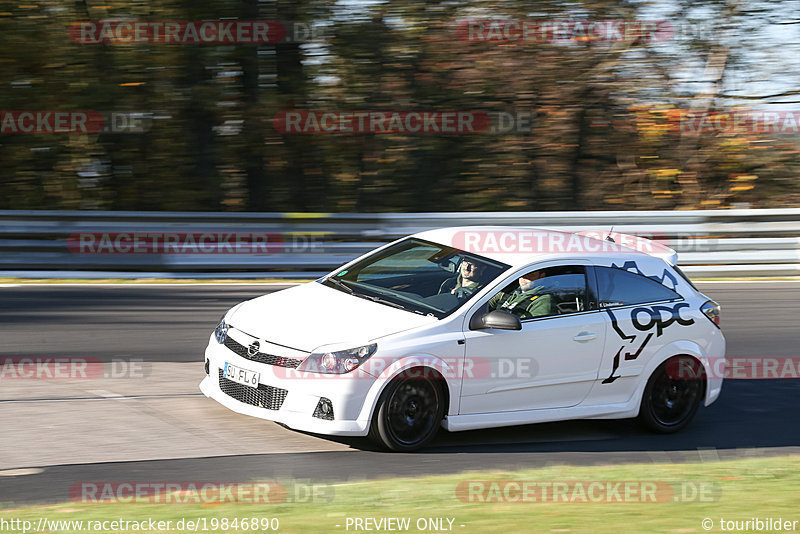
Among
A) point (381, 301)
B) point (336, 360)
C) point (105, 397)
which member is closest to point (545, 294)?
point (381, 301)

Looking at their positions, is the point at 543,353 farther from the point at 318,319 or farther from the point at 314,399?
the point at 314,399

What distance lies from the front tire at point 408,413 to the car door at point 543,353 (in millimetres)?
239

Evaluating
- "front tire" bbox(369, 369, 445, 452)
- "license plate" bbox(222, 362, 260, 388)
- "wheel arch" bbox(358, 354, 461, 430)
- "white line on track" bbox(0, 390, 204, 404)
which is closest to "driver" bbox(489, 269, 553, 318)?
"wheel arch" bbox(358, 354, 461, 430)

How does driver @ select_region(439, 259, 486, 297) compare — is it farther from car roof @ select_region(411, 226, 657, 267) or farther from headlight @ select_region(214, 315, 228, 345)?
headlight @ select_region(214, 315, 228, 345)

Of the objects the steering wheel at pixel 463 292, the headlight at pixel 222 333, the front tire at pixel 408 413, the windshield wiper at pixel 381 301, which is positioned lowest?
the front tire at pixel 408 413

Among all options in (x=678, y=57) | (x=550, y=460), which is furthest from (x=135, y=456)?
(x=678, y=57)

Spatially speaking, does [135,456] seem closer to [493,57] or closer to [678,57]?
[493,57]

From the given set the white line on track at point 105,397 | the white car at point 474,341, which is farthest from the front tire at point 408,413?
the white line on track at point 105,397

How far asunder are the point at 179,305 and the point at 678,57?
11244mm

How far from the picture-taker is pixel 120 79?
16.1 m

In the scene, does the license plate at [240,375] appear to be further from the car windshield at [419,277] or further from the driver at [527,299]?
the driver at [527,299]

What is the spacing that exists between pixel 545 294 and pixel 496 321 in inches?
27.1

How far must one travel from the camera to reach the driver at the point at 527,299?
7.24 metres

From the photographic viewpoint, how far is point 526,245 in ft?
25.7
